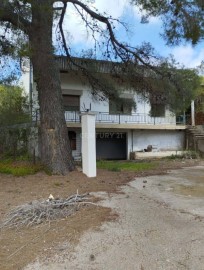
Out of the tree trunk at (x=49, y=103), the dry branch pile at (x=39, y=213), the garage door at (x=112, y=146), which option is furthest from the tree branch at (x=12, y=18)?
the garage door at (x=112, y=146)

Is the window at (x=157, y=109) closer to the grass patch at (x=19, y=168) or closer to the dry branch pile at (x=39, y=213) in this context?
the grass patch at (x=19, y=168)

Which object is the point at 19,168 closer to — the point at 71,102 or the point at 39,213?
the point at 39,213

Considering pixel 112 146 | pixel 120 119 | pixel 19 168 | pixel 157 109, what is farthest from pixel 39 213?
pixel 112 146

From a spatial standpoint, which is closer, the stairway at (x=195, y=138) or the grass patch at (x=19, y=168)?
the grass patch at (x=19, y=168)

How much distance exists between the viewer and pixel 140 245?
495 cm

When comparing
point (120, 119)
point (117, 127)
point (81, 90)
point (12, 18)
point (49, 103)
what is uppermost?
point (12, 18)

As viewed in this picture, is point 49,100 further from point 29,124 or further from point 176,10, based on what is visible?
point 176,10

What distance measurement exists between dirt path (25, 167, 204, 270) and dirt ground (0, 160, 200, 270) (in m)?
0.22

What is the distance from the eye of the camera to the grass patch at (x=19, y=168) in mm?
11289

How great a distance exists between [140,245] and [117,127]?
16715 mm

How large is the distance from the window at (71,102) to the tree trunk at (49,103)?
957cm

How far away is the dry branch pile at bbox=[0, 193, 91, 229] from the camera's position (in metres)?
5.97

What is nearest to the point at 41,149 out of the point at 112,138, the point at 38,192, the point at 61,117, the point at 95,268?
the point at 61,117

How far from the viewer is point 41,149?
11.8 m
